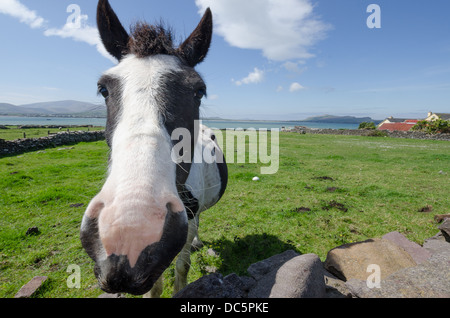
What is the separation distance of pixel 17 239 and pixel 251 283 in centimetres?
514

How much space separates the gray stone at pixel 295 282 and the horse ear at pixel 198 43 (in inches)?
103

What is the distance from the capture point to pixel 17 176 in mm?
8320

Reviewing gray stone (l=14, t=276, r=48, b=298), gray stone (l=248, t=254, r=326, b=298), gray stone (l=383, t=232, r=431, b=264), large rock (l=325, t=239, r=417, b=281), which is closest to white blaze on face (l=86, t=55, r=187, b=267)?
gray stone (l=248, t=254, r=326, b=298)

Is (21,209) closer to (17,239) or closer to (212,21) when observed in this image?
(17,239)

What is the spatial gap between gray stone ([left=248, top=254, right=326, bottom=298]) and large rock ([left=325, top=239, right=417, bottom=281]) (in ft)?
2.11

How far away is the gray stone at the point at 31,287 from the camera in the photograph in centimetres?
296

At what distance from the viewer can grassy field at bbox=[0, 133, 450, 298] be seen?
3.77 m

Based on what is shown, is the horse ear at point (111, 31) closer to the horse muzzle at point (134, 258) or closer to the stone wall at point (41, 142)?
the horse muzzle at point (134, 258)

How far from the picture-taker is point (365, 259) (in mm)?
2912

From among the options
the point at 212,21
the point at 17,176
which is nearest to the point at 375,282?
the point at 212,21

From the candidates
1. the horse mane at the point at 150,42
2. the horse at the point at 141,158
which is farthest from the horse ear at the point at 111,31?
the horse mane at the point at 150,42

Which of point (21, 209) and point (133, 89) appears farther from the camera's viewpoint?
point (21, 209)

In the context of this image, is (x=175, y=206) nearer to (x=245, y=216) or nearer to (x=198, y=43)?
(x=198, y=43)

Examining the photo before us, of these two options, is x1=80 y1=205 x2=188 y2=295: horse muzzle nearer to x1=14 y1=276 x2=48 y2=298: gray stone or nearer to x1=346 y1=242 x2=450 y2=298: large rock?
x1=346 y1=242 x2=450 y2=298: large rock
